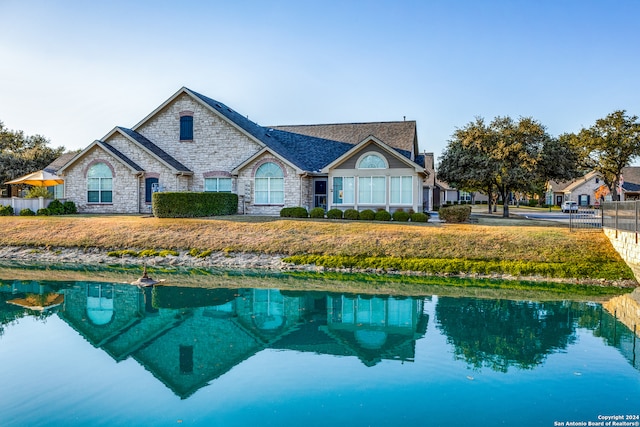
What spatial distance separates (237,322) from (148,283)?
5775mm

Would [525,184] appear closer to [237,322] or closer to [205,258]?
[205,258]

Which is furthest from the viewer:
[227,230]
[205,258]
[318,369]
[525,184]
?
[525,184]

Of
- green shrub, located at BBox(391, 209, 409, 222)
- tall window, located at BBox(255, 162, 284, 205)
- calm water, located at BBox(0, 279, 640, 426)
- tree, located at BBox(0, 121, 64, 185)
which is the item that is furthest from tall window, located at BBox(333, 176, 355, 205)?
tree, located at BBox(0, 121, 64, 185)

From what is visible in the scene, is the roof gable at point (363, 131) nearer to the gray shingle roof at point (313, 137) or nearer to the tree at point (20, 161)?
the gray shingle roof at point (313, 137)

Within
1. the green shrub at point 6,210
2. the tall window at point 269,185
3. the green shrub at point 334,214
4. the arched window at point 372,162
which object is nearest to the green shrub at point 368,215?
the green shrub at point 334,214

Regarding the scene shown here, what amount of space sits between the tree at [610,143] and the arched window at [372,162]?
102 ft

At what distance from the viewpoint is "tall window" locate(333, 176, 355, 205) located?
96.0 ft

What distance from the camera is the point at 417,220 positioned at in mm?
27047

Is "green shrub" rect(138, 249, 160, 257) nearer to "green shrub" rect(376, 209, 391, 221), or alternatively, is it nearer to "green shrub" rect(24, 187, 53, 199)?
"green shrub" rect(376, 209, 391, 221)

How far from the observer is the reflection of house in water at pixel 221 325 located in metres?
10.3

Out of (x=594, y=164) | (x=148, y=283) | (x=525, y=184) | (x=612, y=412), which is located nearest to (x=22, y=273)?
(x=148, y=283)

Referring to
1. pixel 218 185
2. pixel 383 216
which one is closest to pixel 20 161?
pixel 218 185

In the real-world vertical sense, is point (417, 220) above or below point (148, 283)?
above

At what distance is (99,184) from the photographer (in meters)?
31.9
